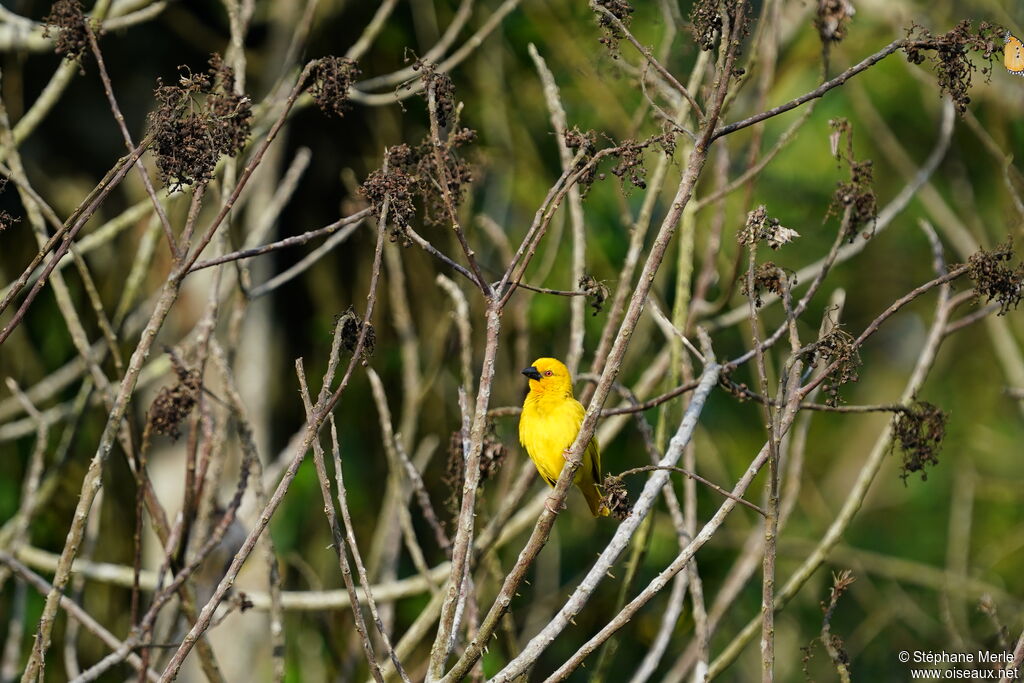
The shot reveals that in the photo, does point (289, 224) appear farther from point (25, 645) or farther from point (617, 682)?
point (617, 682)

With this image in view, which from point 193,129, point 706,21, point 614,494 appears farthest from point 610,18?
point 614,494

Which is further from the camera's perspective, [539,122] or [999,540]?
[999,540]

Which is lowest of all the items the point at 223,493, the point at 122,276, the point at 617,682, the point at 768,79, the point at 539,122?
the point at 617,682

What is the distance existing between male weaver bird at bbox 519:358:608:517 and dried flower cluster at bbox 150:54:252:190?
1856 mm

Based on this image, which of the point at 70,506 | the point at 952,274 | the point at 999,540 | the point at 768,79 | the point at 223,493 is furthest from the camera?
the point at 999,540

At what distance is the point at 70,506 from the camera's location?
7.47 meters

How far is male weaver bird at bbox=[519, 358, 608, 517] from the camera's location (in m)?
4.25

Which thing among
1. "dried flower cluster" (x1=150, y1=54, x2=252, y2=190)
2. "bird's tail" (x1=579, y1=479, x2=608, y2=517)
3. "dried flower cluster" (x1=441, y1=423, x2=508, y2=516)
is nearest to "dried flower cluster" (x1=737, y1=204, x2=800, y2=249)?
"dried flower cluster" (x1=441, y1=423, x2=508, y2=516)

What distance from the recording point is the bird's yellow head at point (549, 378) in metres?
4.62

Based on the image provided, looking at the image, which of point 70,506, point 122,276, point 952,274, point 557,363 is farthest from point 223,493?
point 952,274

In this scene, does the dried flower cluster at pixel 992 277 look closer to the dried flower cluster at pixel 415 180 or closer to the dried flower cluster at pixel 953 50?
the dried flower cluster at pixel 953 50

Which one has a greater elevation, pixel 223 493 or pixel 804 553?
pixel 223 493

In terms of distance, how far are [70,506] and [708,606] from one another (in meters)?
5.13

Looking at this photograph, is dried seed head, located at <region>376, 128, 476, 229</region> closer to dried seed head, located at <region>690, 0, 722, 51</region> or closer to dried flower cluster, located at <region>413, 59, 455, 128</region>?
dried flower cluster, located at <region>413, 59, 455, 128</region>
